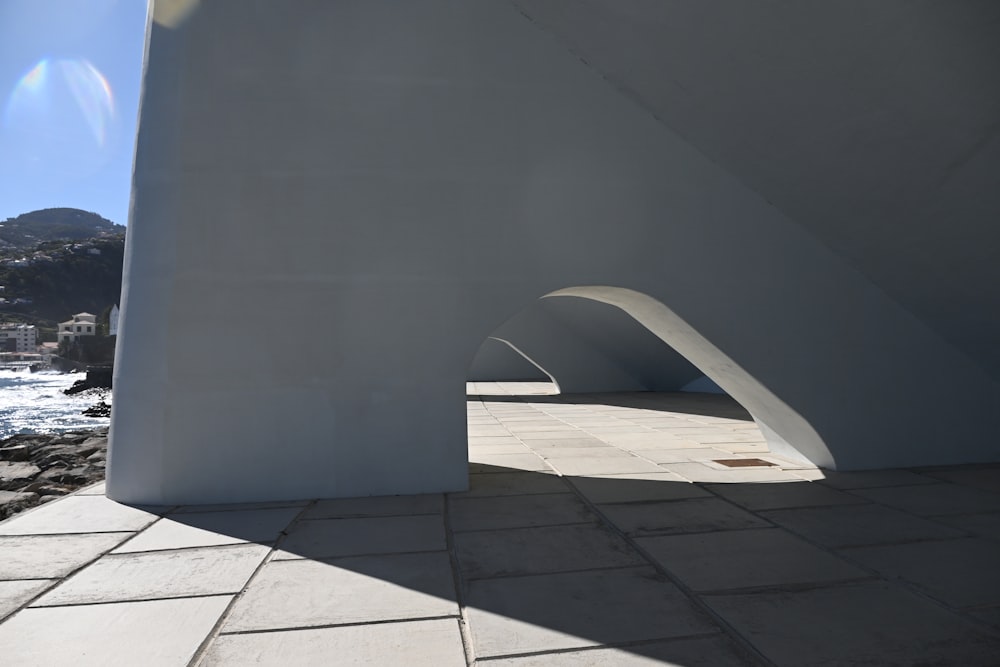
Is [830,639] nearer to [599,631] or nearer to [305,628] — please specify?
[599,631]

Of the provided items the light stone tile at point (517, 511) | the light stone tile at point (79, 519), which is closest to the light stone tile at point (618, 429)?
the light stone tile at point (517, 511)

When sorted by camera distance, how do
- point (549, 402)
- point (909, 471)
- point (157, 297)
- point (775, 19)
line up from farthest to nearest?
point (549, 402) < point (909, 471) < point (157, 297) < point (775, 19)

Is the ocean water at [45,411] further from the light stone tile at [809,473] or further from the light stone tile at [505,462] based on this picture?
the light stone tile at [809,473]

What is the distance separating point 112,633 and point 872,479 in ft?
18.5

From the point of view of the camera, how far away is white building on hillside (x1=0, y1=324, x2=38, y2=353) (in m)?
96.6

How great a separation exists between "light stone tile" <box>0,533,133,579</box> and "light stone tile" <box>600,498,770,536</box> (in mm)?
3221

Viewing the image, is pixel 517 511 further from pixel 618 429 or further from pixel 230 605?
pixel 618 429

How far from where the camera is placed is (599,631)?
8.50 feet

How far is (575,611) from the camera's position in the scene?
2.79 m

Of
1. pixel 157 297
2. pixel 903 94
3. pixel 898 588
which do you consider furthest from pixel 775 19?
pixel 157 297

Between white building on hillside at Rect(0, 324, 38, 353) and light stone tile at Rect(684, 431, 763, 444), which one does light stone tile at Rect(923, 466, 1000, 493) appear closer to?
light stone tile at Rect(684, 431, 763, 444)

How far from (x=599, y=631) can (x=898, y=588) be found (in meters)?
1.60

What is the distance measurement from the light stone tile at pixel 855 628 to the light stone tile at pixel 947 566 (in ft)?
0.64

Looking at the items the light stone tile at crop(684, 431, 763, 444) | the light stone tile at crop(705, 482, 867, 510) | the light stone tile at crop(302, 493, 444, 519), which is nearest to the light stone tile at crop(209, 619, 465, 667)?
the light stone tile at crop(302, 493, 444, 519)
